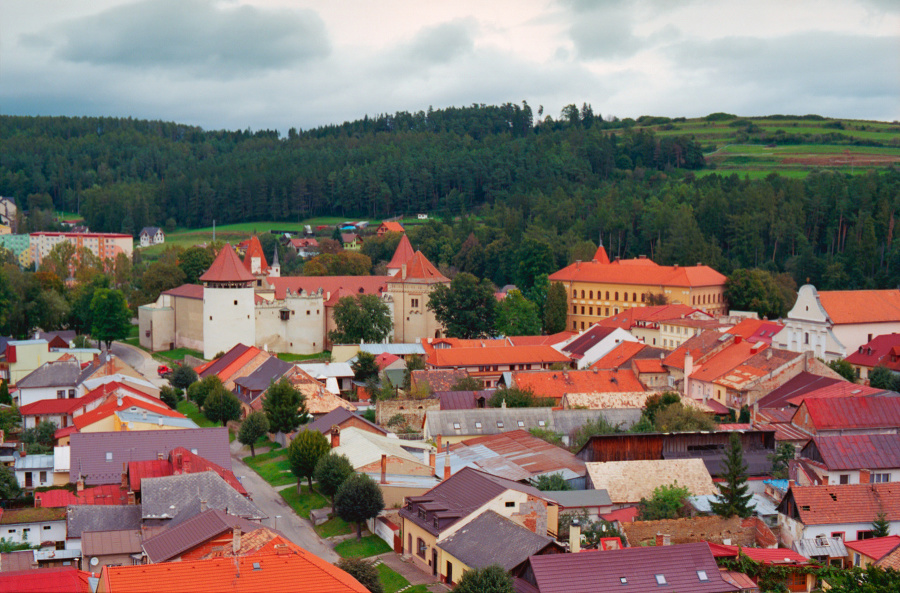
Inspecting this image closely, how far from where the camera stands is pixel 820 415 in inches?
1409

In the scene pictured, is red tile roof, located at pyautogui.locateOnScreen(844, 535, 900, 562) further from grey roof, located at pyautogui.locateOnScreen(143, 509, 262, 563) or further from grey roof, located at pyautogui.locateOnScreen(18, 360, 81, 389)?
grey roof, located at pyautogui.locateOnScreen(18, 360, 81, 389)

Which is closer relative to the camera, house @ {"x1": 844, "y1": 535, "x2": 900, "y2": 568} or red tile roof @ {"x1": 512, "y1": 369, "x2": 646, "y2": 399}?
house @ {"x1": 844, "y1": 535, "x2": 900, "y2": 568}

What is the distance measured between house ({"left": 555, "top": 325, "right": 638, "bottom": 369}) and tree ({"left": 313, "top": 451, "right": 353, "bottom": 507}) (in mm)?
24841

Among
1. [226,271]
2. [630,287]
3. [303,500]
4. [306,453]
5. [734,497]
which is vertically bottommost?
[303,500]

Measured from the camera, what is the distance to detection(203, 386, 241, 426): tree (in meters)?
44.0

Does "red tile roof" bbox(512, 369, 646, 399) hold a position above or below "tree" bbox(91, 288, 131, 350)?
below

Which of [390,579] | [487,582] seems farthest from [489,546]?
[390,579]

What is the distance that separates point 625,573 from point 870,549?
727 cm

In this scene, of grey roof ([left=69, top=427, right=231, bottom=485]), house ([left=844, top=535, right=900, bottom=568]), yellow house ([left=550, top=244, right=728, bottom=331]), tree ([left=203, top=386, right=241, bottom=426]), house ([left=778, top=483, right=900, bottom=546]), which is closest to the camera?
house ([left=844, top=535, right=900, bottom=568])

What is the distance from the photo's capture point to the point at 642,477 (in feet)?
100

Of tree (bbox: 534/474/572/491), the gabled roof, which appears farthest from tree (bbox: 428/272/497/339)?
tree (bbox: 534/474/572/491)

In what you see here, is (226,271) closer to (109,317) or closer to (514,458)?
(109,317)

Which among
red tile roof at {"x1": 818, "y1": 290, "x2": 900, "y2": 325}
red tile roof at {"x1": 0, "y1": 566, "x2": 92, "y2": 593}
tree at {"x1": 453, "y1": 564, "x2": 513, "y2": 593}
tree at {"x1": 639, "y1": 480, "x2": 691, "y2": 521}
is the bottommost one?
tree at {"x1": 639, "y1": 480, "x2": 691, "y2": 521}

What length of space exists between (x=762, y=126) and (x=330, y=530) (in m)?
120
